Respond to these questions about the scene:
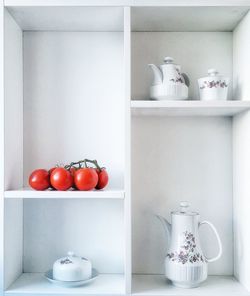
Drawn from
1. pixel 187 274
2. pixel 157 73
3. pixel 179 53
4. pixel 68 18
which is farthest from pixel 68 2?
pixel 187 274

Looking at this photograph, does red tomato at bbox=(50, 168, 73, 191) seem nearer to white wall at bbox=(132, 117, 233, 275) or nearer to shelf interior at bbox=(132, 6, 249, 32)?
white wall at bbox=(132, 117, 233, 275)

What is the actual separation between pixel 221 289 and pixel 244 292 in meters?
0.08

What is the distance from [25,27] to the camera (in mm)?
1703

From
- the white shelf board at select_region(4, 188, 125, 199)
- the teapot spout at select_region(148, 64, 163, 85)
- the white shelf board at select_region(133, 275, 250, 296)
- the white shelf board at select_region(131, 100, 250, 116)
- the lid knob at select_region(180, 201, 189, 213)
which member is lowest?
the white shelf board at select_region(133, 275, 250, 296)

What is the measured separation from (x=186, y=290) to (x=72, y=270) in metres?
0.42

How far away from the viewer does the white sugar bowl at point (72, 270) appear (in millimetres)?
1511

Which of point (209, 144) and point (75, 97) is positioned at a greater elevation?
point (75, 97)

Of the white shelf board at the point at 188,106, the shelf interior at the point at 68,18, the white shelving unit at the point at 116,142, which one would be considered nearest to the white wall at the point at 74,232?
the white shelving unit at the point at 116,142

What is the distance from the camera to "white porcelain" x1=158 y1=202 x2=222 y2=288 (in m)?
1.49

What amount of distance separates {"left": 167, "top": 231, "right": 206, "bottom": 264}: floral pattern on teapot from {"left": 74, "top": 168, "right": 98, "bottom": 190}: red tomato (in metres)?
0.39

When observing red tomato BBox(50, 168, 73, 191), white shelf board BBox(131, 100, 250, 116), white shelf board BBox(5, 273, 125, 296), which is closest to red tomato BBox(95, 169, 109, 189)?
red tomato BBox(50, 168, 73, 191)

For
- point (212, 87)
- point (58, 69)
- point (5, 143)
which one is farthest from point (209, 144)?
point (5, 143)

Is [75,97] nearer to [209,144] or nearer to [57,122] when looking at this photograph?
[57,122]

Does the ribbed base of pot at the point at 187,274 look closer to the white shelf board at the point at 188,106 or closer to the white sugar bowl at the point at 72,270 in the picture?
the white sugar bowl at the point at 72,270
